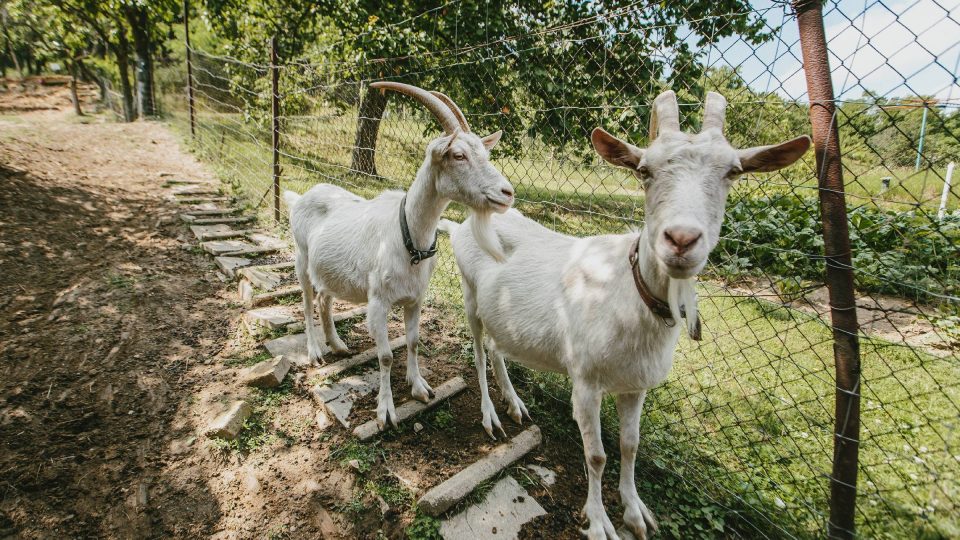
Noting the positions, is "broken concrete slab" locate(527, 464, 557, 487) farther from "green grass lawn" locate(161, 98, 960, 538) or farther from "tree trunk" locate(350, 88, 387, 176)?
"tree trunk" locate(350, 88, 387, 176)

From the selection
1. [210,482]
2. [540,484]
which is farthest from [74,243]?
[540,484]

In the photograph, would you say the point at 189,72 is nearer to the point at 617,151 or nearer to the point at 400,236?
the point at 400,236

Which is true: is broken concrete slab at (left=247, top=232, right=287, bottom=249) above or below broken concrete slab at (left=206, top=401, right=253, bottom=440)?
above

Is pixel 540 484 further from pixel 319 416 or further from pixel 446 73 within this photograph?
pixel 446 73

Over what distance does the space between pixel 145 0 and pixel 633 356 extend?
1723 cm

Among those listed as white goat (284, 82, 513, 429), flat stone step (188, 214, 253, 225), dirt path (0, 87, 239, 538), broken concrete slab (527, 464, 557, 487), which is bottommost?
dirt path (0, 87, 239, 538)

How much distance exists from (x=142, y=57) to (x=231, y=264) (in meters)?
15.4

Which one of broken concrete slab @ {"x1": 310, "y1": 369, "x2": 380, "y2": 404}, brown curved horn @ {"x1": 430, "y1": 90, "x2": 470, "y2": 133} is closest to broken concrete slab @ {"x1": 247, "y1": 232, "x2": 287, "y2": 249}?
broken concrete slab @ {"x1": 310, "y1": 369, "x2": 380, "y2": 404}

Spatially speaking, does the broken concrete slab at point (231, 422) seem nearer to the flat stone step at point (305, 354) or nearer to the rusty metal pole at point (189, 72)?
the flat stone step at point (305, 354)

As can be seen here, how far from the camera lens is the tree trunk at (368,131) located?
16.4 feet

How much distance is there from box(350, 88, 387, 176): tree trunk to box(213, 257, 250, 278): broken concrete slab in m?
1.61

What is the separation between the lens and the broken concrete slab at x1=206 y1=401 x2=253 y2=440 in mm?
2531

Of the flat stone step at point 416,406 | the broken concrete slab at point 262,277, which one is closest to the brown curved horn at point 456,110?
the flat stone step at point 416,406

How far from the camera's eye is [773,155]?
1.46m
